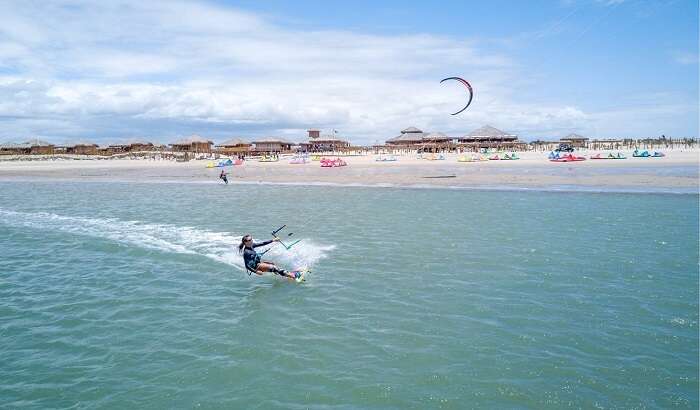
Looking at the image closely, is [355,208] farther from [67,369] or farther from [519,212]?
[67,369]

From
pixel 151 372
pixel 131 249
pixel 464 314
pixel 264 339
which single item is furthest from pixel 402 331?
pixel 131 249

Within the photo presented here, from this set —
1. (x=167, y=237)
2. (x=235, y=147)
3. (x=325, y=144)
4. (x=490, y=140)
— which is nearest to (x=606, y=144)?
(x=490, y=140)

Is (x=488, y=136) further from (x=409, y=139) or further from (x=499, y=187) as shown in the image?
(x=499, y=187)

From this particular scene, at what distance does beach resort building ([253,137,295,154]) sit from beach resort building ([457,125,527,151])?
29147 millimetres

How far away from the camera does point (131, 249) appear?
16672 millimetres

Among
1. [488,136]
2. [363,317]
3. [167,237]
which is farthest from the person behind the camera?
[488,136]

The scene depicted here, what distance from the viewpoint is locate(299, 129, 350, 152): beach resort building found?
80.3m

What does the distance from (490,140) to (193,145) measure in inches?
1871

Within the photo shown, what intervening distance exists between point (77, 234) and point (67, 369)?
13.3 meters

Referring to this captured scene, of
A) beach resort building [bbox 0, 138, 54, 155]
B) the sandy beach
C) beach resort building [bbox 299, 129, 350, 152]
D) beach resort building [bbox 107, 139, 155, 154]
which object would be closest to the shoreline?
the sandy beach

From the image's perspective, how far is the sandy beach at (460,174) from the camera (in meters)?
33.7

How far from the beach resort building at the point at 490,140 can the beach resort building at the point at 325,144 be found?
20052mm

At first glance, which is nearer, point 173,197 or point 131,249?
point 131,249

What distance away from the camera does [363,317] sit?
32.1ft
